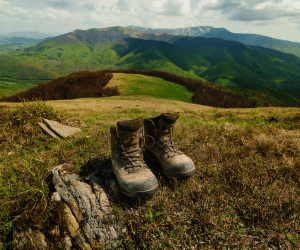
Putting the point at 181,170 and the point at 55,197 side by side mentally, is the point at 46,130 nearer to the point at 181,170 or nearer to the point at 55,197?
the point at 55,197

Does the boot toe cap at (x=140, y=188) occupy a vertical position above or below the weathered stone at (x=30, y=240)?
above

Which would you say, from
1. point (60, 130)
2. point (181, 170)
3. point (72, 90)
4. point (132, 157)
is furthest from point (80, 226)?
point (72, 90)

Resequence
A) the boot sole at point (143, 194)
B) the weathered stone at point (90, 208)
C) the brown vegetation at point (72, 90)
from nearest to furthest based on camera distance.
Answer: the weathered stone at point (90, 208)
the boot sole at point (143, 194)
the brown vegetation at point (72, 90)

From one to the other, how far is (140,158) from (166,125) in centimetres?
86

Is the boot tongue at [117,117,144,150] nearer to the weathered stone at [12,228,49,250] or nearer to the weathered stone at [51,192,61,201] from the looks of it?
the weathered stone at [51,192,61,201]

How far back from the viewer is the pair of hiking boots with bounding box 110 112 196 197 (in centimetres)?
251

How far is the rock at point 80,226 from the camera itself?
7.41ft

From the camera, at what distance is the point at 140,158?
2988 millimetres

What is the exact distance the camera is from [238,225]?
2172 millimetres

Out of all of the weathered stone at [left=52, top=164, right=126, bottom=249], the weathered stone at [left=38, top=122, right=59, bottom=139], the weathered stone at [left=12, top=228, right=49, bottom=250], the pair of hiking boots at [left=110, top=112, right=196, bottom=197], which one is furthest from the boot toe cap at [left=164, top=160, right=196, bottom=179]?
the weathered stone at [left=38, top=122, right=59, bottom=139]

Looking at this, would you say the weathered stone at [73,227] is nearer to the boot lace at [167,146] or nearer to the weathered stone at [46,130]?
the boot lace at [167,146]

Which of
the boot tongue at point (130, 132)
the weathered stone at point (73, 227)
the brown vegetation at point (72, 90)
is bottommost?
the brown vegetation at point (72, 90)

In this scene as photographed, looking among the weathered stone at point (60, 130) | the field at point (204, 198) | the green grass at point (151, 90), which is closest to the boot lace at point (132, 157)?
the field at point (204, 198)

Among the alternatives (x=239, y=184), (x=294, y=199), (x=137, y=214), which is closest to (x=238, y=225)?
(x=239, y=184)
